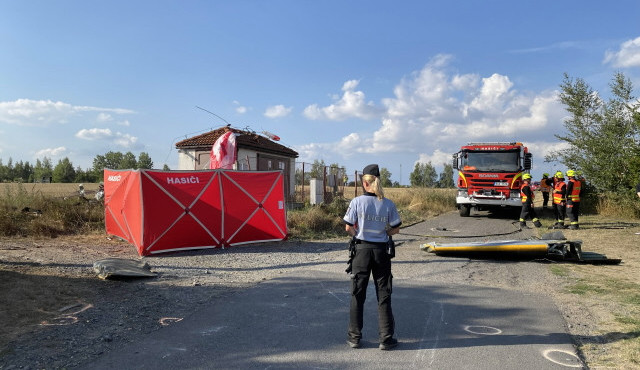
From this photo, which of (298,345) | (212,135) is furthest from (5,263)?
(212,135)

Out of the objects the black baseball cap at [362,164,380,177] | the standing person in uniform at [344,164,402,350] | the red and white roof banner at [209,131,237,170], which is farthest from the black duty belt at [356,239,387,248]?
the red and white roof banner at [209,131,237,170]

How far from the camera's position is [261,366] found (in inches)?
146

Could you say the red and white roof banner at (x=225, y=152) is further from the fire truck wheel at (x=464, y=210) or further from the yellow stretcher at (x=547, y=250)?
the yellow stretcher at (x=547, y=250)

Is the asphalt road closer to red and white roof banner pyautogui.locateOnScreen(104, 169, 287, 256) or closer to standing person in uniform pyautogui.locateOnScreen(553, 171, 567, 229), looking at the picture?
red and white roof banner pyautogui.locateOnScreen(104, 169, 287, 256)

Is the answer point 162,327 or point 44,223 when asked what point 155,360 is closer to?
point 162,327

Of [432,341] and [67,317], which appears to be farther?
[67,317]

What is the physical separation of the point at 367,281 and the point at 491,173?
597 inches

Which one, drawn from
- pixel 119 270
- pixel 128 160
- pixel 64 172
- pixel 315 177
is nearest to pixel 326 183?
pixel 315 177

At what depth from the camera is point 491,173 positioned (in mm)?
17750

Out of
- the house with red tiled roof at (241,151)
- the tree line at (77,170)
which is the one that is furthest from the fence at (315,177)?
the tree line at (77,170)

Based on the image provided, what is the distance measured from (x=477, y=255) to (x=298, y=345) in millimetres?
6346

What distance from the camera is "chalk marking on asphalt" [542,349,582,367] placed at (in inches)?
149

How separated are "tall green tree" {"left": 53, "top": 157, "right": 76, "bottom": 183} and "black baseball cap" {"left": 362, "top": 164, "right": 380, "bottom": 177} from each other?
346 feet

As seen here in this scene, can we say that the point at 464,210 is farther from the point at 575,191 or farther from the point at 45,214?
the point at 45,214
